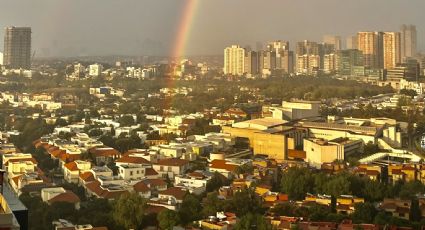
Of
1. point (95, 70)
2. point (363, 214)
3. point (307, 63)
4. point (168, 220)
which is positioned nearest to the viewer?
point (168, 220)

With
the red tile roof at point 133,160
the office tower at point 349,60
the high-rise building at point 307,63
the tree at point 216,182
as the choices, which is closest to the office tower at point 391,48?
the office tower at point 349,60

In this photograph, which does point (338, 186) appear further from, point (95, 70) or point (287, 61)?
point (287, 61)

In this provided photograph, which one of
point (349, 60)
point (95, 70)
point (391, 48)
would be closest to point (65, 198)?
point (95, 70)

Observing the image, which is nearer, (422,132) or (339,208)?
(339,208)

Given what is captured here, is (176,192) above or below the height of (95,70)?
below

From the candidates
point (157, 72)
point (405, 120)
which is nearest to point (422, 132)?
point (405, 120)

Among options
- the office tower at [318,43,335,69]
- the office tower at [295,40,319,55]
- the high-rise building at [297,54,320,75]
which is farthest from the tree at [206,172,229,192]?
the office tower at [295,40,319,55]

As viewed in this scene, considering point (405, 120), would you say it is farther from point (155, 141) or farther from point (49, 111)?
point (49, 111)
